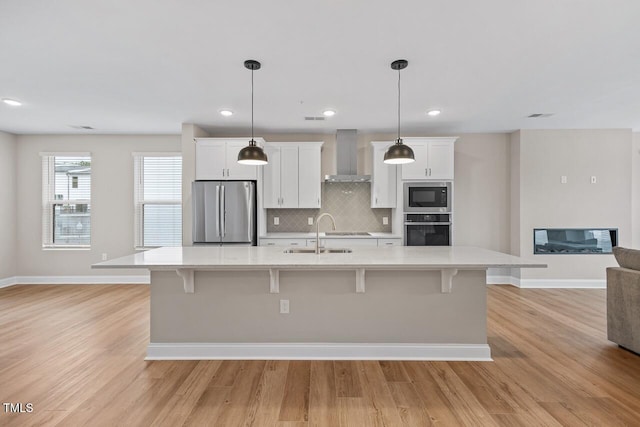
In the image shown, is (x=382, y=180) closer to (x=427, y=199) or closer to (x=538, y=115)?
(x=427, y=199)

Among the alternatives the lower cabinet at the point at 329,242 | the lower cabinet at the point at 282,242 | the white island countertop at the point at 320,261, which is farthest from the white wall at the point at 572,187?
the lower cabinet at the point at 282,242

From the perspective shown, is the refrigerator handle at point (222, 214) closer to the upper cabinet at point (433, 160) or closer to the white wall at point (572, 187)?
the upper cabinet at point (433, 160)

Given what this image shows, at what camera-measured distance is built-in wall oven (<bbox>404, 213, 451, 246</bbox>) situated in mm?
5074

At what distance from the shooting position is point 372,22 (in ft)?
7.76

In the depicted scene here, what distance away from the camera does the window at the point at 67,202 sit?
5.86m

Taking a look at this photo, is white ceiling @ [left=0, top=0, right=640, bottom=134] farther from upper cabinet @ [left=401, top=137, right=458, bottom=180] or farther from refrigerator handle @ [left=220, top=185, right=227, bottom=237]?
refrigerator handle @ [left=220, top=185, right=227, bottom=237]

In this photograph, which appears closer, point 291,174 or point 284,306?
point 284,306

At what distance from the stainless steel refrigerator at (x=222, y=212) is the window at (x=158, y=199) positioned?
1291 mm

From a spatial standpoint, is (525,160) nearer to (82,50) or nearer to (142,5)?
(142,5)

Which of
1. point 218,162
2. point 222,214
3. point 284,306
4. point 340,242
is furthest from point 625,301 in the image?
point 218,162

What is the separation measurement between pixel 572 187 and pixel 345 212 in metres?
3.68

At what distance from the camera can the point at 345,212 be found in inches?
225

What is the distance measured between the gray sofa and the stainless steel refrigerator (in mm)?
4095

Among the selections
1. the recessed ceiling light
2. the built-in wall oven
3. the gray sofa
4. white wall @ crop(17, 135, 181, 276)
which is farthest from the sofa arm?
the recessed ceiling light
